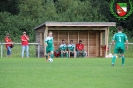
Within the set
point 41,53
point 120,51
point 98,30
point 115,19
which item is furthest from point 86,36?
point 115,19

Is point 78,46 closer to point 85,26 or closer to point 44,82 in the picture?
point 85,26

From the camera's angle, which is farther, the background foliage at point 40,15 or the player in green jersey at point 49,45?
the background foliage at point 40,15

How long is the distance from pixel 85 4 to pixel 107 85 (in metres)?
54.2

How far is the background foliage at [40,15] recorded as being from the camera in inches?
2313

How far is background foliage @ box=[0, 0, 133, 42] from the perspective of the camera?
58759 millimetres

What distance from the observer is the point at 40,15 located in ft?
223

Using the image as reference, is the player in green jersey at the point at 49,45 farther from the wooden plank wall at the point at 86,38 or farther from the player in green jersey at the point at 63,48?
the wooden plank wall at the point at 86,38

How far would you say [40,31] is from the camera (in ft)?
131

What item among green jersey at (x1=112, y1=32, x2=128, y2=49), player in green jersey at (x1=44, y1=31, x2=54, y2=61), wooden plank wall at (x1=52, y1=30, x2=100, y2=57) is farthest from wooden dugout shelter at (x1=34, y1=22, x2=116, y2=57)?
green jersey at (x1=112, y1=32, x2=128, y2=49)

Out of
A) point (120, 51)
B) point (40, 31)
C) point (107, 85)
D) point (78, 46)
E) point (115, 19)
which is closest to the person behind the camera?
point (107, 85)

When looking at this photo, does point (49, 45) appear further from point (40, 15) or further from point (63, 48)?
point (40, 15)

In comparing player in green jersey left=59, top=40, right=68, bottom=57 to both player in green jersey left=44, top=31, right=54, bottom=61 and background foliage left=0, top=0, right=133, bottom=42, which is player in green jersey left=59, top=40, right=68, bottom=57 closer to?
player in green jersey left=44, top=31, right=54, bottom=61

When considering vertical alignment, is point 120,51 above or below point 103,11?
below

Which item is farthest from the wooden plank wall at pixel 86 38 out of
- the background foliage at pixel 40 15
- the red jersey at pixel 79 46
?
the background foliage at pixel 40 15
